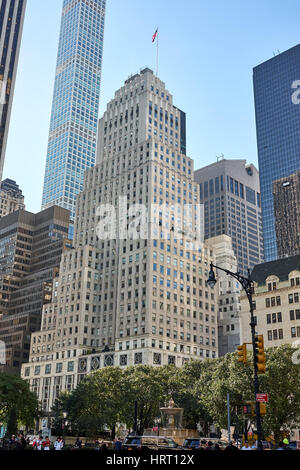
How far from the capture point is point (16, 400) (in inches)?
2741

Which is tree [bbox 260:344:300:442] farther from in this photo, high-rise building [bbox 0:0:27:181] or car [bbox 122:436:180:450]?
high-rise building [bbox 0:0:27:181]

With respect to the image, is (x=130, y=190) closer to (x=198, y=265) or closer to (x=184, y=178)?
(x=184, y=178)

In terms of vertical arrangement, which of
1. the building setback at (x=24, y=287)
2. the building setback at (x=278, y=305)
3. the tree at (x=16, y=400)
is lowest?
the tree at (x=16, y=400)

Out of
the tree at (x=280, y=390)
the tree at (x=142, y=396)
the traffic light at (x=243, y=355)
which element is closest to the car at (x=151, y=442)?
the traffic light at (x=243, y=355)

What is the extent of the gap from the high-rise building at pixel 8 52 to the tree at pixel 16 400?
40.2 meters

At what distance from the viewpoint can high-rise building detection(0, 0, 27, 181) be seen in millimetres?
94156

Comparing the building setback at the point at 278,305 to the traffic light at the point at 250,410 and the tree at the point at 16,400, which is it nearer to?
the tree at the point at 16,400

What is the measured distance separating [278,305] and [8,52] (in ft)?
237

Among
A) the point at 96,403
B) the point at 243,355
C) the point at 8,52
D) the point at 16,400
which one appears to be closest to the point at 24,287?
the point at 8,52

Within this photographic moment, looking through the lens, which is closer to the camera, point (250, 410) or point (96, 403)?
point (250, 410)

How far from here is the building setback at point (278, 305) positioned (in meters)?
91.5

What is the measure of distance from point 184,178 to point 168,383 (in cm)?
7868

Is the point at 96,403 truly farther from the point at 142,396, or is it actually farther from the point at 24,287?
the point at 24,287

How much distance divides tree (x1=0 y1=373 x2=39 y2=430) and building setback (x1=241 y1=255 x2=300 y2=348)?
4307cm
